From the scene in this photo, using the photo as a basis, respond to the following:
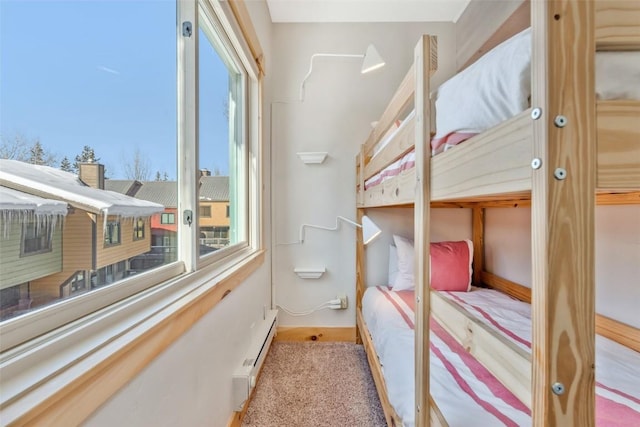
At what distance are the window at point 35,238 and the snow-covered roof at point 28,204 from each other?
0.02 metres

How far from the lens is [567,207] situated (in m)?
0.40

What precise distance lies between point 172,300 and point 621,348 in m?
1.66

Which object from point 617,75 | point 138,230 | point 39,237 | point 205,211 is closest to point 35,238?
point 39,237

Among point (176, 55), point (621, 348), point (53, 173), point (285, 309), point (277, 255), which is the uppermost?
point (176, 55)

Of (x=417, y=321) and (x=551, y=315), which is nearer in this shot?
(x=551, y=315)

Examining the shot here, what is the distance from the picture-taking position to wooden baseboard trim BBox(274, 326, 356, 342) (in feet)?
7.45

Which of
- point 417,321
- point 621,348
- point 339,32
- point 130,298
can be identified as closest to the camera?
point 130,298

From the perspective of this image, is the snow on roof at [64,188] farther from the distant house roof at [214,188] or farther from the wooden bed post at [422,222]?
the wooden bed post at [422,222]

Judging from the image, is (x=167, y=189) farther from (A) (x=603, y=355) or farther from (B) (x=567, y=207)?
(A) (x=603, y=355)

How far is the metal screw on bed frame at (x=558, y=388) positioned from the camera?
41 cm

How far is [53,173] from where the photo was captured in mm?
540

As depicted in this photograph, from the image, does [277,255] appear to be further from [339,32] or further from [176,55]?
[339,32]

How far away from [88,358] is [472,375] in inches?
39.4

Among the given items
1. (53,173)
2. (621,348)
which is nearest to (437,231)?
(621,348)
